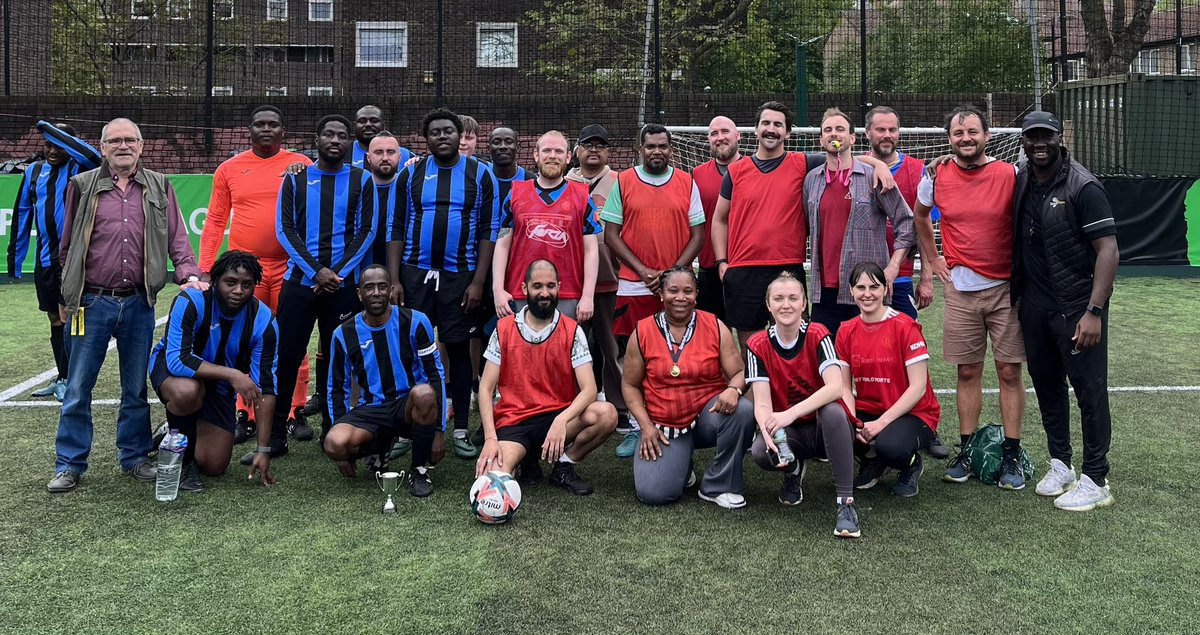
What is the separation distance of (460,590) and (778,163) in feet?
10.2

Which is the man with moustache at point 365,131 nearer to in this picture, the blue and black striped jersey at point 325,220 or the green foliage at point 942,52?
the blue and black striped jersey at point 325,220

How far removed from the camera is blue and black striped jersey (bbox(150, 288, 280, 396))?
5375 mm

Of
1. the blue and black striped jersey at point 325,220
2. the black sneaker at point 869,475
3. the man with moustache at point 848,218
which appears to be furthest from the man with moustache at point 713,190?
the blue and black striped jersey at point 325,220

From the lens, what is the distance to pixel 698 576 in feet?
13.7

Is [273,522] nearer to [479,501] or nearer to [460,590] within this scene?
[479,501]

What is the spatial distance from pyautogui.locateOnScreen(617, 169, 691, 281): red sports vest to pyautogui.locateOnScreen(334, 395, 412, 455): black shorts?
1657mm

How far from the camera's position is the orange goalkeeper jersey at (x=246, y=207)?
636cm

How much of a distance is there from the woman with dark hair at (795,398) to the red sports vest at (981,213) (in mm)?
980

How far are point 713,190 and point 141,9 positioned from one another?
14.8 meters

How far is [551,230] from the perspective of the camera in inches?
239

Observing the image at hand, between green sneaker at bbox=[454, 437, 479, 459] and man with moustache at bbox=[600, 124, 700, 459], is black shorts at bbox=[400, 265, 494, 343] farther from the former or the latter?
man with moustache at bbox=[600, 124, 700, 459]

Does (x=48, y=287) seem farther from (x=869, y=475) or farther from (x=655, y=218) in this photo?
(x=869, y=475)

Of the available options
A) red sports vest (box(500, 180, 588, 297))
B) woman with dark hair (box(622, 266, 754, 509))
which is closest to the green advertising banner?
red sports vest (box(500, 180, 588, 297))

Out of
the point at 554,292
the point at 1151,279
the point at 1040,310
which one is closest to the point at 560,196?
the point at 554,292
